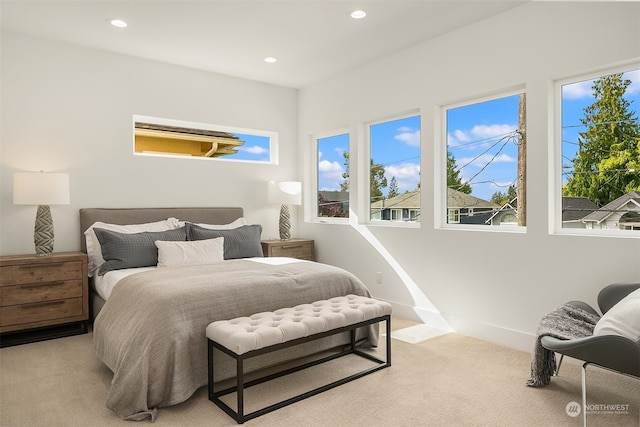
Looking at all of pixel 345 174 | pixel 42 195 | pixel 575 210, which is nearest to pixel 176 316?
pixel 42 195

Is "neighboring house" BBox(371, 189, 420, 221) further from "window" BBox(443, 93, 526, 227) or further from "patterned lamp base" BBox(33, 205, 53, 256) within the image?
"patterned lamp base" BBox(33, 205, 53, 256)

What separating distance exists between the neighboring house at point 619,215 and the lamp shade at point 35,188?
13.9ft

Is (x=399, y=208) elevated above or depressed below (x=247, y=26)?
below

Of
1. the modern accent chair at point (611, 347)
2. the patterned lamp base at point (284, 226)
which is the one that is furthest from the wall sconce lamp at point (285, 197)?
the modern accent chair at point (611, 347)

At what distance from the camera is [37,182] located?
3.64 metres

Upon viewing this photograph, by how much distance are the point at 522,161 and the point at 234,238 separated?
2707mm

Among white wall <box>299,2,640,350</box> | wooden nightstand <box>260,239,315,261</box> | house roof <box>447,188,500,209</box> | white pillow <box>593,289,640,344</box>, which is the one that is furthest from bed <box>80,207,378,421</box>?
white pillow <box>593,289,640,344</box>

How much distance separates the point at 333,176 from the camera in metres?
5.46

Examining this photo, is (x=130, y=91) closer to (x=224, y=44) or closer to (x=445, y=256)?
(x=224, y=44)

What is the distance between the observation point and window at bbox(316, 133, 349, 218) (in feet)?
17.3

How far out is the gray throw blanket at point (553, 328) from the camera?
2.51 metres

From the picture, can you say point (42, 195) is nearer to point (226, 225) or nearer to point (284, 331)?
point (226, 225)

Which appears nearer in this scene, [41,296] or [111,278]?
[111,278]

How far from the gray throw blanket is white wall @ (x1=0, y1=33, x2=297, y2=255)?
3.56 m
